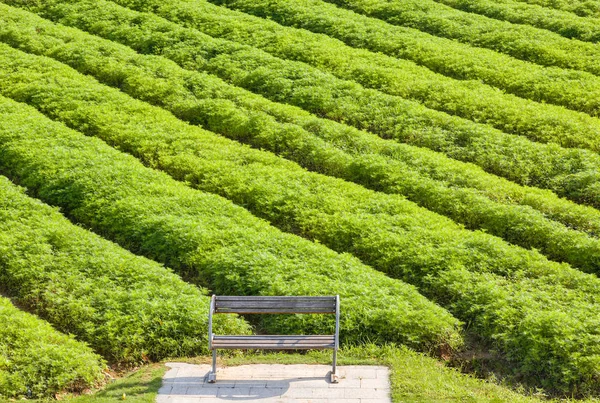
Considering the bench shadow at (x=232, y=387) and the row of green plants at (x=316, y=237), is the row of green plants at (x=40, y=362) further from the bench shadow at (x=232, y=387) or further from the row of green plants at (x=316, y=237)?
the row of green plants at (x=316, y=237)

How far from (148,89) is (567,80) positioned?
1196 cm

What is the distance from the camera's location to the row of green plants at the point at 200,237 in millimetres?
14000

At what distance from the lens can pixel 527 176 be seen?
1886cm

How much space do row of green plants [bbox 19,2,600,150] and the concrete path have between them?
407 inches

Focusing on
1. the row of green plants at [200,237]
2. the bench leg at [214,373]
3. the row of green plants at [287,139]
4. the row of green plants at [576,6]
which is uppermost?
the row of green plants at [576,6]

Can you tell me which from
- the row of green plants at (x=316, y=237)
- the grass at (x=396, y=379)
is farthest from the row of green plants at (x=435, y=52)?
the grass at (x=396, y=379)

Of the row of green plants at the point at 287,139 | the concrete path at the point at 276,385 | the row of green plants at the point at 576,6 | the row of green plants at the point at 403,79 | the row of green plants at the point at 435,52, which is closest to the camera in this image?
the concrete path at the point at 276,385

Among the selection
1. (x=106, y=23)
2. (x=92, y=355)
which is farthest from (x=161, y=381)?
(x=106, y=23)

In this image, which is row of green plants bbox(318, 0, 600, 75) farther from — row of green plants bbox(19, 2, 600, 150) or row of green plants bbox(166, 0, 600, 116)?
row of green plants bbox(19, 2, 600, 150)

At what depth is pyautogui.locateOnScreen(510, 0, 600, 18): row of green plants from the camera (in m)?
28.5

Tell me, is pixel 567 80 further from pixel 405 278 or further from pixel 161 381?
pixel 161 381

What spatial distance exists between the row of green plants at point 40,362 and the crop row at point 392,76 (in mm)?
12529

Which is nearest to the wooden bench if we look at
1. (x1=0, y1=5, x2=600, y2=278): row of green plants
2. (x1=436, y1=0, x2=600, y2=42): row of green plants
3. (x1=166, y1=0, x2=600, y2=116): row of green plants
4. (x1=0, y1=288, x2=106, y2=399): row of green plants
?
(x1=0, y1=288, x2=106, y2=399): row of green plants

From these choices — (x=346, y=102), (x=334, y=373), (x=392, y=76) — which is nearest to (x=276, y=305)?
(x=334, y=373)
